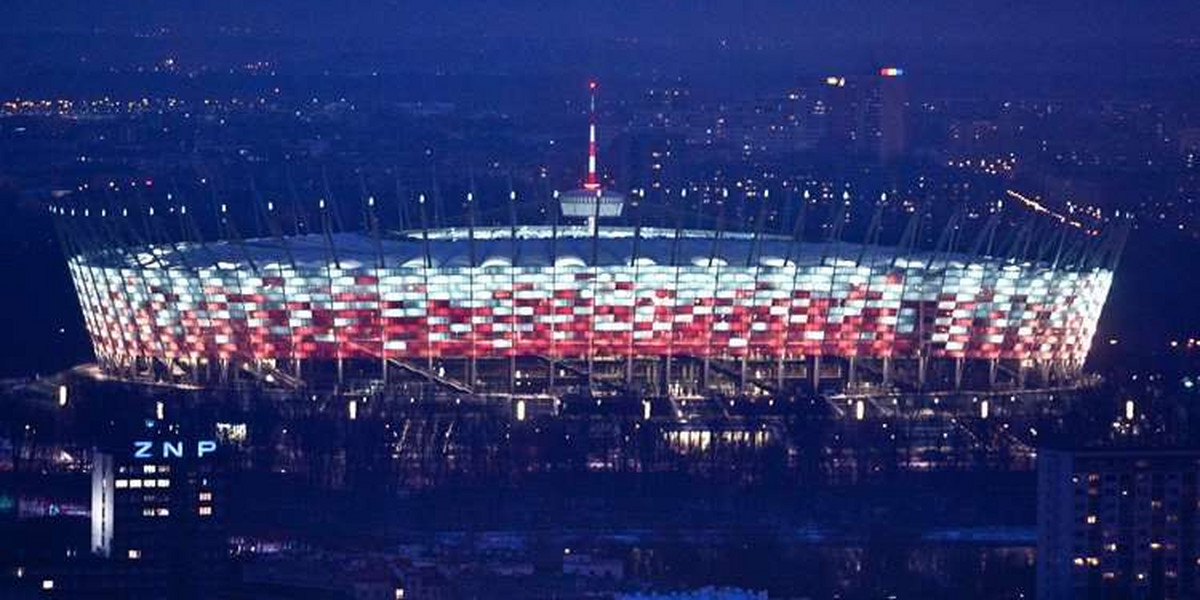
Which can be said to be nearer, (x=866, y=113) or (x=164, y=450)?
(x=164, y=450)

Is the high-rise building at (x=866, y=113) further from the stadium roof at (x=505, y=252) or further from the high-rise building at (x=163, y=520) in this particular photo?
the high-rise building at (x=163, y=520)

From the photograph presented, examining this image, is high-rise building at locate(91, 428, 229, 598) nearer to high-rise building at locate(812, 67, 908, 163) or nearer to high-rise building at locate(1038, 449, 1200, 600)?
high-rise building at locate(1038, 449, 1200, 600)

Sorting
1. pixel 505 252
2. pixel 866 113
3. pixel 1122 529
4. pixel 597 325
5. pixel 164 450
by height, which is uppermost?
pixel 164 450

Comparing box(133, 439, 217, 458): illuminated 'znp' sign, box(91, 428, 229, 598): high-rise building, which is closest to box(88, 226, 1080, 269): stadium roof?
box(133, 439, 217, 458): illuminated 'znp' sign

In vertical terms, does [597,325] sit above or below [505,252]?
below

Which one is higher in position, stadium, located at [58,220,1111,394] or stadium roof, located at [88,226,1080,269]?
stadium roof, located at [88,226,1080,269]

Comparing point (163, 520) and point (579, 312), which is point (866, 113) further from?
point (163, 520)

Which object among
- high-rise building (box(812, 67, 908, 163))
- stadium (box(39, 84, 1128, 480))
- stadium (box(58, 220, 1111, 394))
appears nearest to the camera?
stadium (box(39, 84, 1128, 480))

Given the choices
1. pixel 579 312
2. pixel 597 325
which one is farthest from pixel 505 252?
pixel 597 325

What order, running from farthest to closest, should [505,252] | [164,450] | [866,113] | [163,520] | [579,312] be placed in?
1. [866,113]
2. [505,252]
3. [579,312]
4. [164,450]
5. [163,520]

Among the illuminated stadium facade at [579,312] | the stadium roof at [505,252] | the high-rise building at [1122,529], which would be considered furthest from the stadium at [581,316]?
the high-rise building at [1122,529]

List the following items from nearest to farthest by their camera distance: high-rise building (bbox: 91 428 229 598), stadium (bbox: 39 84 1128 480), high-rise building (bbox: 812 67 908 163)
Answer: high-rise building (bbox: 91 428 229 598), stadium (bbox: 39 84 1128 480), high-rise building (bbox: 812 67 908 163)
